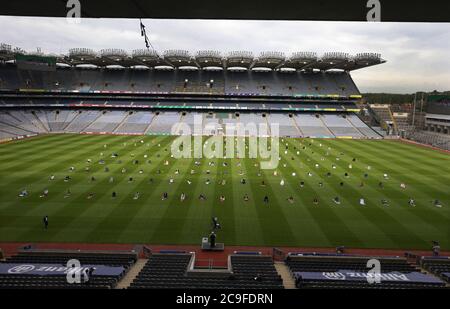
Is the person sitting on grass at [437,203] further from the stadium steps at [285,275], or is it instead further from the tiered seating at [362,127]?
the tiered seating at [362,127]

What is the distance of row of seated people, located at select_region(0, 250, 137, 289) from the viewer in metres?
12.1

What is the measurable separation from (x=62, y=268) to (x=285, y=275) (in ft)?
32.6

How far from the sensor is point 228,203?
27141mm

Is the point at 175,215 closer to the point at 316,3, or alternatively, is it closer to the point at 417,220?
the point at 417,220

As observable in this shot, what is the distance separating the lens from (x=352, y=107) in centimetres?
9181

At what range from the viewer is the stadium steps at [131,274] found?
14.2m

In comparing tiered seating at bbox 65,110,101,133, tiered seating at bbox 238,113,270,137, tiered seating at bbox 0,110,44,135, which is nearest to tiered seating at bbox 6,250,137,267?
tiered seating at bbox 238,113,270,137

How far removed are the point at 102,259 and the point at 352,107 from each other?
8784cm

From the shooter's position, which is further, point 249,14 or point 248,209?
point 248,209

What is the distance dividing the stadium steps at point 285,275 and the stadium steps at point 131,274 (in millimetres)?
6687

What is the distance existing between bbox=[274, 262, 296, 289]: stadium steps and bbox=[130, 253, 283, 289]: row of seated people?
0.53 m

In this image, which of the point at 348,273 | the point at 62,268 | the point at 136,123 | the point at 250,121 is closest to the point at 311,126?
the point at 250,121
